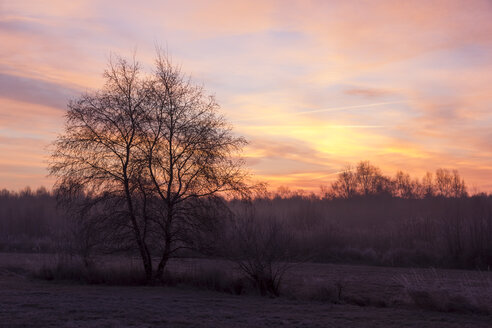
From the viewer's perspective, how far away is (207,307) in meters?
17.7

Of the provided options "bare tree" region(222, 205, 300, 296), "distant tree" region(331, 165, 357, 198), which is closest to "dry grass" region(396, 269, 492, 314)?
"bare tree" region(222, 205, 300, 296)

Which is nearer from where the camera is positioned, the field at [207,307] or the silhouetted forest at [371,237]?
the field at [207,307]

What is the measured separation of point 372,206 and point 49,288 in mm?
78332

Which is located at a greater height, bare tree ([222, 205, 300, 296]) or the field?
bare tree ([222, 205, 300, 296])

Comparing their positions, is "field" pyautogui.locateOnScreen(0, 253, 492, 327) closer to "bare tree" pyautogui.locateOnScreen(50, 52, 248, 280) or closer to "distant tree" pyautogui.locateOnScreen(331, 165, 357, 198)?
"bare tree" pyautogui.locateOnScreen(50, 52, 248, 280)

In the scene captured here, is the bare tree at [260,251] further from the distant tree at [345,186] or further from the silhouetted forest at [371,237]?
the distant tree at [345,186]

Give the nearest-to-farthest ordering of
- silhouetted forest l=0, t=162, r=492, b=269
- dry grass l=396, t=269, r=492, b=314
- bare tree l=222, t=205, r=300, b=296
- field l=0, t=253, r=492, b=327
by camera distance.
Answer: field l=0, t=253, r=492, b=327 < dry grass l=396, t=269, r=492, b=314 < bare tree l=222, t=205, r=300, b=296 < silhouetted forest l=0, t=162, r=492, b=269

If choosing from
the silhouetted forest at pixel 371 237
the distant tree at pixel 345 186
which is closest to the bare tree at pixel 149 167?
the silhouetted forest at pixel 371 237

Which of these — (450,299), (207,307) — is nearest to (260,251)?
(207,307)

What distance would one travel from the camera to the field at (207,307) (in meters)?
14.5

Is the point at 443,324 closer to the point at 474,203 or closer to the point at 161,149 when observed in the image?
the point at 161,149

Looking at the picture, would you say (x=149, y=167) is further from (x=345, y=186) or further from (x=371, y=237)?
(x=345, y=186)

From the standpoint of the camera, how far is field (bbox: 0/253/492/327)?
14.5 meters

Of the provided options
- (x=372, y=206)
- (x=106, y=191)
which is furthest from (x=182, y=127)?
Result: (x=372, y=206)
